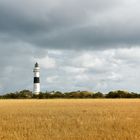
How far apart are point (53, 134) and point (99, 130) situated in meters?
2.68

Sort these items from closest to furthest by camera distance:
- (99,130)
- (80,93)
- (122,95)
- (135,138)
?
(135,138), (99,130), (122,95), (80,93)

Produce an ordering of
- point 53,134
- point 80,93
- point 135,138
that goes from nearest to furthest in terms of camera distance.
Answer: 1. point 135,138
2. point 53,134
3. point 80,93

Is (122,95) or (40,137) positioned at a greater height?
(122,95)

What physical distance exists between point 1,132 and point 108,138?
527 cm

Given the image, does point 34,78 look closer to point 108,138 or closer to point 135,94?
point 135,94

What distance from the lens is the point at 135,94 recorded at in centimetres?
11688

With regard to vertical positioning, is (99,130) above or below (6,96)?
below

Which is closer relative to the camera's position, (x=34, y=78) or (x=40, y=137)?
(x=40, y=137)

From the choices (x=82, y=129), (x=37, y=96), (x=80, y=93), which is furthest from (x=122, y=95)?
(x=82, y=129)

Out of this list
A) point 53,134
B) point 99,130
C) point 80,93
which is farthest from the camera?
point 80,93

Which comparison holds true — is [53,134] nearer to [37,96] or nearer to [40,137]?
[40,137]

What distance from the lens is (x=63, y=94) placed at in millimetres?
124625

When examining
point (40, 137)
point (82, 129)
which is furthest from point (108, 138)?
point (82, 129)

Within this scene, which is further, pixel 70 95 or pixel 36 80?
pixel 70 95
